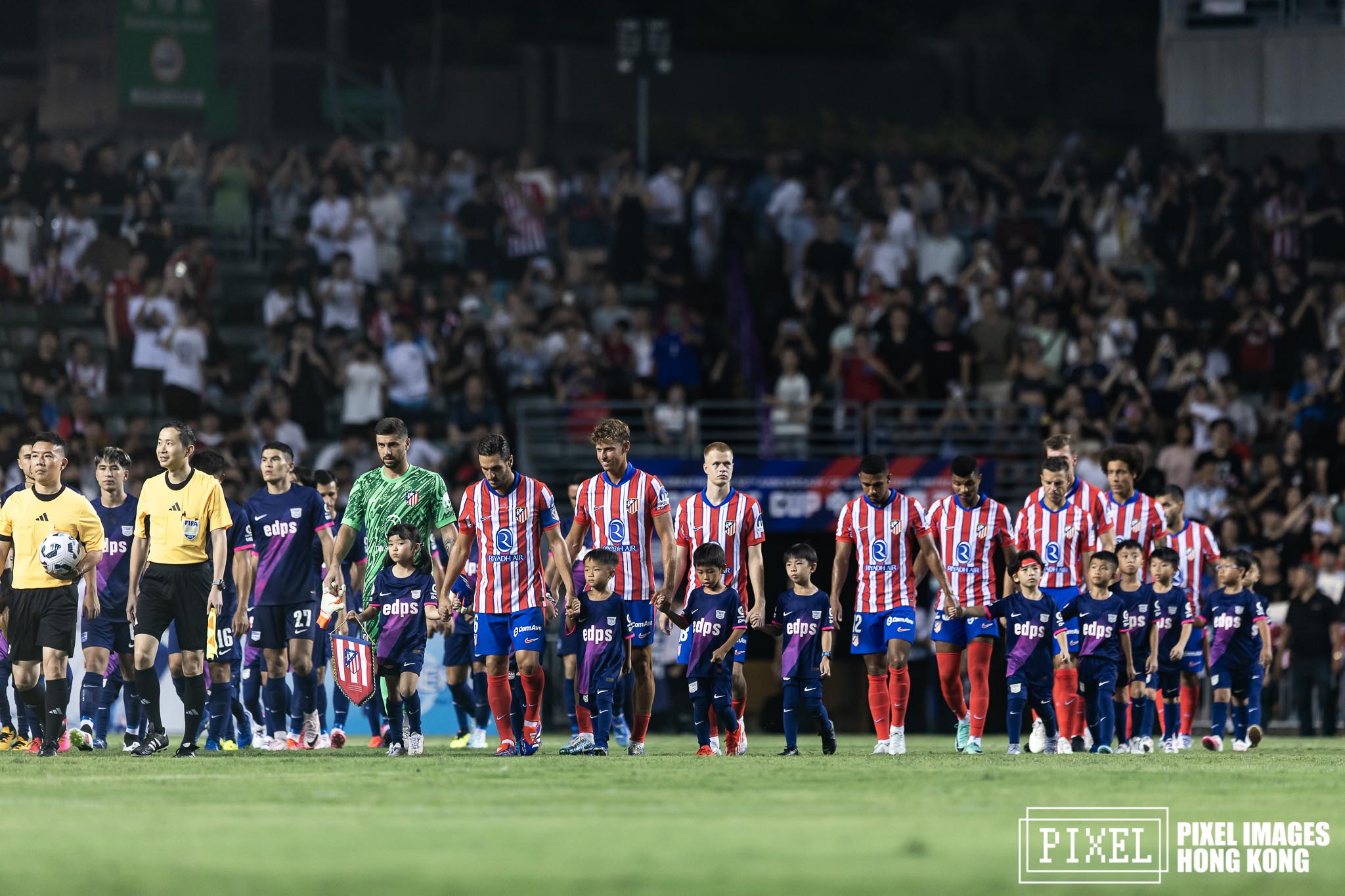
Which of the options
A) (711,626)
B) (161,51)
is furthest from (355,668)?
(161,51)

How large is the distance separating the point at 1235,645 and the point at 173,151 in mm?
17659

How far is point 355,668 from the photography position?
16.0 meters

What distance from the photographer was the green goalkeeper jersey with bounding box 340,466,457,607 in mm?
16141

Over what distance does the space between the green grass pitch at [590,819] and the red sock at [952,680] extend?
4.43ft

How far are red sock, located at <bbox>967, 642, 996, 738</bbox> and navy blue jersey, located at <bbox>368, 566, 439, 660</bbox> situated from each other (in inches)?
179

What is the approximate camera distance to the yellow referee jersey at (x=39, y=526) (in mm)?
16109

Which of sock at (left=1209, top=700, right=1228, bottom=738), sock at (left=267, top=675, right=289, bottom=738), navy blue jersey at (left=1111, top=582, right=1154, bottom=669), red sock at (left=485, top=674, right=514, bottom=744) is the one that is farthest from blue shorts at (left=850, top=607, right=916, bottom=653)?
sock at (left=267, top=675, right=289, bottom=738)

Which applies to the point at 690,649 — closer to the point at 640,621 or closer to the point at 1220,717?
the point at 640,621

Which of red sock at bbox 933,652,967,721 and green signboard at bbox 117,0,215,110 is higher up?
green signboard at bbox 117,0,215,110

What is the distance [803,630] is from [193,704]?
466cm

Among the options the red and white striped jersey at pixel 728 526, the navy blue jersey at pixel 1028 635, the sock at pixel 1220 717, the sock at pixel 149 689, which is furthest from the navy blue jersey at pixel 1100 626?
the sock at pixel 149 689

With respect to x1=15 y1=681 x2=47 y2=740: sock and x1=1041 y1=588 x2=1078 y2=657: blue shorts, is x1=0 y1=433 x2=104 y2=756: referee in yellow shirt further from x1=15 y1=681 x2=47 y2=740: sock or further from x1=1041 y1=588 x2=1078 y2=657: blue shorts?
x1=1041 y1=588 x2=1078 y2=657: blue shorts

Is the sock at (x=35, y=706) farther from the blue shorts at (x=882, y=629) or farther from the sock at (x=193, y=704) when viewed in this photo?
the blue shorts at (x=882, y=629)

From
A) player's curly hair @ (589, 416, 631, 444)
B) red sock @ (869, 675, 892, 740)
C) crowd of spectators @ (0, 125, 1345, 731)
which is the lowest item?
red sock @ (869, 675, 892, 740)
